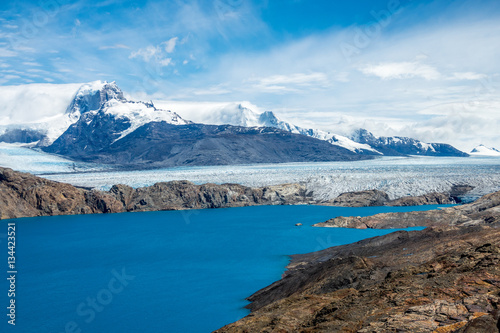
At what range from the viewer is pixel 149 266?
1061 inches

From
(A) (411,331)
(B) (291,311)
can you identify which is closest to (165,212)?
(B) (291,311)

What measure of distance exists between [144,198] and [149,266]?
34837 millimetres

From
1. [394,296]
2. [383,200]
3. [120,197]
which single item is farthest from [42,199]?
[394,296]

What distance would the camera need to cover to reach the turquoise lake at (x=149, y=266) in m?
17.5

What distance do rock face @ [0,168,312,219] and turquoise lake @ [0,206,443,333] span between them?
374cm

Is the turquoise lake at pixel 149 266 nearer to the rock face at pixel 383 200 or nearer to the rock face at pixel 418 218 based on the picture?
the rock face at pixel 418 218

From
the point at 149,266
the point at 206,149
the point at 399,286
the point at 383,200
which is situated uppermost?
the point at 206,149

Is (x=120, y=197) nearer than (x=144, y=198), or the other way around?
(x=120, y=197)

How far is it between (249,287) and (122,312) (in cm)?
623

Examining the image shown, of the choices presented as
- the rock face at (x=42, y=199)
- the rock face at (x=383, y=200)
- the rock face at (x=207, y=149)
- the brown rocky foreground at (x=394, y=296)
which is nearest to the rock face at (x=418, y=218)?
the rock face at (x=383, y=200)

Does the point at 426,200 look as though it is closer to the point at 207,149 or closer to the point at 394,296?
the point at 394,296

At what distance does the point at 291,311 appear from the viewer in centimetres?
1105

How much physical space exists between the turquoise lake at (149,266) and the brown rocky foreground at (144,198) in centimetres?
377

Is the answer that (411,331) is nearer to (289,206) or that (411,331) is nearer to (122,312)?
(122,312)
